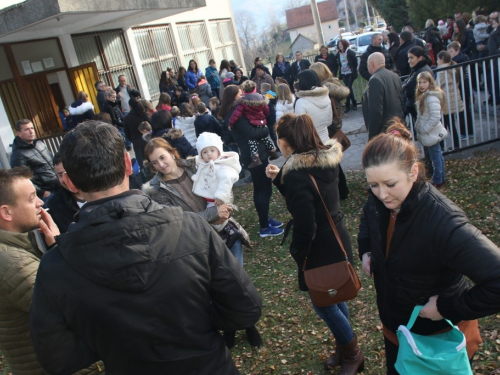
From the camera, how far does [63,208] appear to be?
361 centimetres

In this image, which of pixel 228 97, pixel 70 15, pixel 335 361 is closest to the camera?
pixel 335 361

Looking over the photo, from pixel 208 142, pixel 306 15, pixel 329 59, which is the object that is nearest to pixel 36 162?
pixel 208 142

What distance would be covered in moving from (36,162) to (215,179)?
3.74 m

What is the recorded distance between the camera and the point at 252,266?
213 inches

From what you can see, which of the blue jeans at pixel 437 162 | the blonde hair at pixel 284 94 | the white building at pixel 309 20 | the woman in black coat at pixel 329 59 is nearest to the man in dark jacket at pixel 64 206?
the blue jeans at pixel 437 162

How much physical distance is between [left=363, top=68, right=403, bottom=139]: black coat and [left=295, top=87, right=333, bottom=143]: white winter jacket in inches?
22.5

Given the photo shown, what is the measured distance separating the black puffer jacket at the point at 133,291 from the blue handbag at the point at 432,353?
812mm

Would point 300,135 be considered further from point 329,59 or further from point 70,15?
point 329,59

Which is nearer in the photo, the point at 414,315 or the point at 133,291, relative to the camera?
the point at 133,291

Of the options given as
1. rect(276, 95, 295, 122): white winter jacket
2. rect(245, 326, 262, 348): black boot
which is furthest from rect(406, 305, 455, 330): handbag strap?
rect(276, 95, 295, 122): white winter jacket

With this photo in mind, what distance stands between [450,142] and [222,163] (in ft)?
16.9

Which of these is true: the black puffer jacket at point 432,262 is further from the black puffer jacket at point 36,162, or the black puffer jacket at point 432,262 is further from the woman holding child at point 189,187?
the black puffer jacket at point 36,162

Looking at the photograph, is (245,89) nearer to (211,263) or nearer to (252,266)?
(252,266)

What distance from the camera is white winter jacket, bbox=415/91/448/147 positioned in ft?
19.6
